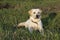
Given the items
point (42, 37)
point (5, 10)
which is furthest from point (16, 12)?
point (42, 37)

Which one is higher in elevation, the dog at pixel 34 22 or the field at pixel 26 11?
the dog at pixel 34 22

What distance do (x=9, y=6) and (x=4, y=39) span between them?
702cm

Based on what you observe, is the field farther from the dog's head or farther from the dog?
the dog's head

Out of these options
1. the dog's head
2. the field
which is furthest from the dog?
the field

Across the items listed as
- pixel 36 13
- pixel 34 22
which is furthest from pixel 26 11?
pixel 36 13

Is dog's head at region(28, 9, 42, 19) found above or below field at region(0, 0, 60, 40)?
above

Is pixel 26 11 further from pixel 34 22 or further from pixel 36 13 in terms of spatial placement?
pixel 36 13

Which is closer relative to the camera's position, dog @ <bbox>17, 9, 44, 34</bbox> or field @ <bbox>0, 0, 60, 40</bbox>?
dog @ <bbox>17, 9, 44, 34</bbox>

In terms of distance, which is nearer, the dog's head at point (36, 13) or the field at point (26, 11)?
the dog's head at point (36, 13)

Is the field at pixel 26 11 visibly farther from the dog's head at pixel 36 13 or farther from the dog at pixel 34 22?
the dog's head at pixel 36 13

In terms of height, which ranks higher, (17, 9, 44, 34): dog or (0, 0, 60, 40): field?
(17, 9, 44, 34): dog

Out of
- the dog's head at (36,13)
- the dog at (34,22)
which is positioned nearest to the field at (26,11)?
the dog at (34,22)

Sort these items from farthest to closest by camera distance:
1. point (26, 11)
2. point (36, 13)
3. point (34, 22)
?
point (26, 11) < point (34, 22) < point (36, 13)

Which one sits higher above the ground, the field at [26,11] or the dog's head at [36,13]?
the dog's head at [36,13]
